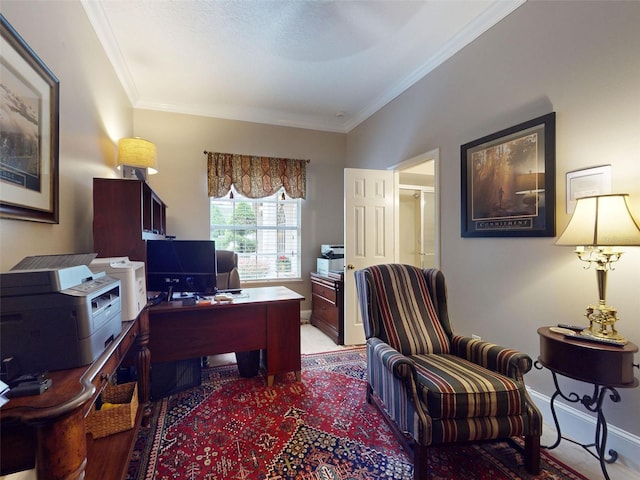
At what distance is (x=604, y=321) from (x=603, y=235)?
46 centimetres

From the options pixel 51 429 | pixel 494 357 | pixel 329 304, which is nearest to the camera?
pixel 51 429

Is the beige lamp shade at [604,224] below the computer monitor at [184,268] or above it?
above

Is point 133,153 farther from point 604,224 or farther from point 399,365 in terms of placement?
point 604,224

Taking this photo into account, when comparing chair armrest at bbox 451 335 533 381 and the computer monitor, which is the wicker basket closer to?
the computer monitor

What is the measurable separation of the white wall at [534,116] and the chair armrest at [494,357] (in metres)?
0.50

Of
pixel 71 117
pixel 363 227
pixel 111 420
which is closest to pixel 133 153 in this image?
pixel 71 117

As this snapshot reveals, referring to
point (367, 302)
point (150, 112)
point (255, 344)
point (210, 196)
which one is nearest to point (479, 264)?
point (367, 302)

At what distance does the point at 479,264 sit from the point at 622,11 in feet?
5.56

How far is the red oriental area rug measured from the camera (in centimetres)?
156

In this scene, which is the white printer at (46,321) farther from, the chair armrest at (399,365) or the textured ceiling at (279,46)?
the textured ceiling at (279,46)

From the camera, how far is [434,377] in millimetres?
1604

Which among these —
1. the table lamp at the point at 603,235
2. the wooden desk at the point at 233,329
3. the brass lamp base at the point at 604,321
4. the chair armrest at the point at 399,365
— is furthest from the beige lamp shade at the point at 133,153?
the brass lamp base at the point at 604,321

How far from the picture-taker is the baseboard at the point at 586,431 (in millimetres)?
1562

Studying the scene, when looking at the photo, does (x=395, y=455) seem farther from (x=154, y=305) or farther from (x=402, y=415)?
(x=154, y=305)
